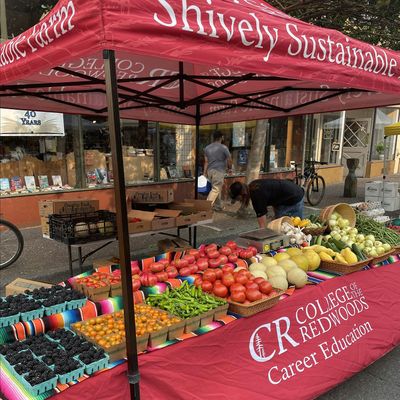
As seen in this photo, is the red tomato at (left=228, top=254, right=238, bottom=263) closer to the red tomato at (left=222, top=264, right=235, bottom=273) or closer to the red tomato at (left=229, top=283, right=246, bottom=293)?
the red tomato at (left=222, top=264, right=235, bottom=273)

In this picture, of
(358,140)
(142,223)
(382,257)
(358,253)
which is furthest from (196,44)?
(358,140)

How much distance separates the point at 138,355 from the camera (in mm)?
1961

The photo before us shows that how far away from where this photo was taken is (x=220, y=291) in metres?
2.54

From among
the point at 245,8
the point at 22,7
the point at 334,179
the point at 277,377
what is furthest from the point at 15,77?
the point at 334,179

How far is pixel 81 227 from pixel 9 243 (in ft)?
7.17

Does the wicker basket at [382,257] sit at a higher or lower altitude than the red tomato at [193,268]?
lower

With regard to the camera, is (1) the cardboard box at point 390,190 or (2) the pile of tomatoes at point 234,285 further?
(1) the cardboard box at point 390,190

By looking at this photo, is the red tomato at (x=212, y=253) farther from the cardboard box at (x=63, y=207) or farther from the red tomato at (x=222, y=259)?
the cardboard box at (x=63, y=207)

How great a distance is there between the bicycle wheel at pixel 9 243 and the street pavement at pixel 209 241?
5.5 inches

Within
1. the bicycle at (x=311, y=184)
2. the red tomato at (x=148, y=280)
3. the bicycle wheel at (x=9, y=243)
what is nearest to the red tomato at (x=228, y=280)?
the red tomato at (x=148, y=280)

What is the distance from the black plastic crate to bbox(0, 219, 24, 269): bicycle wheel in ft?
5.06

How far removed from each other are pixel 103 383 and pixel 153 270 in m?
1.17

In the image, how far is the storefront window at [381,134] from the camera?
15922 mm

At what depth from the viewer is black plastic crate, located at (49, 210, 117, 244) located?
4008mm
